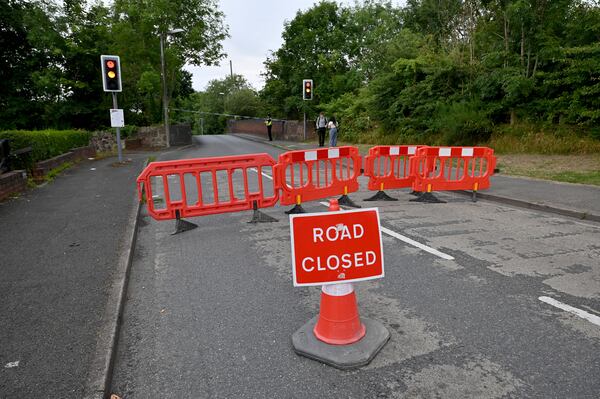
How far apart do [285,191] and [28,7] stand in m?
25.7

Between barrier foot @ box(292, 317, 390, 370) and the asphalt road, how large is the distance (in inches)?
2.6

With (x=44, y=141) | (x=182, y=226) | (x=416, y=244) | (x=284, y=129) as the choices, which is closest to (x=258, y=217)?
(x=182, y=226)

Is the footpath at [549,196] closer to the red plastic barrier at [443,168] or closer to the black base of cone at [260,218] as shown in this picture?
the red plastic barrier at [443,168]

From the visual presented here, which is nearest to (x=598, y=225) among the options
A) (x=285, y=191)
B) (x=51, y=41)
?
(x=285, y=191)

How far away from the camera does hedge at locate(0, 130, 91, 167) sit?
1118 centimetres

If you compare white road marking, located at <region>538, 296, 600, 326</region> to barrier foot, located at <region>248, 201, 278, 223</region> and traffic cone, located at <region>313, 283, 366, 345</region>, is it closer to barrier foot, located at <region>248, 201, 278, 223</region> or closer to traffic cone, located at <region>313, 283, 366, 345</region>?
traffic cone, located at <region>313, 283, 366, 345</region>

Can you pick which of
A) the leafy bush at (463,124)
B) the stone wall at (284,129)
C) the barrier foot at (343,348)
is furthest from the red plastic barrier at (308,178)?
the stone wall at (284,129)

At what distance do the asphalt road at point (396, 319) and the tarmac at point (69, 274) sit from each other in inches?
10.4

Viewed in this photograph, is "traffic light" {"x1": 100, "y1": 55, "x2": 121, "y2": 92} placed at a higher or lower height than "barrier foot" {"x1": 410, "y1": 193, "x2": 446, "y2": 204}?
higher

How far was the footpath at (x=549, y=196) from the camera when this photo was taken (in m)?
7.73

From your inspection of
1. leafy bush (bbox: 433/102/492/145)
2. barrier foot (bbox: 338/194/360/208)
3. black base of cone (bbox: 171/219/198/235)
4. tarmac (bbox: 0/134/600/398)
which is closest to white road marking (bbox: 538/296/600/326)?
tarmac (bbox: 0/134/600/398)

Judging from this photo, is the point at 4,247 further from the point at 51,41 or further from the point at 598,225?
the point at 51,41

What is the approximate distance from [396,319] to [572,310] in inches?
65.1

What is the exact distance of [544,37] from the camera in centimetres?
1428
